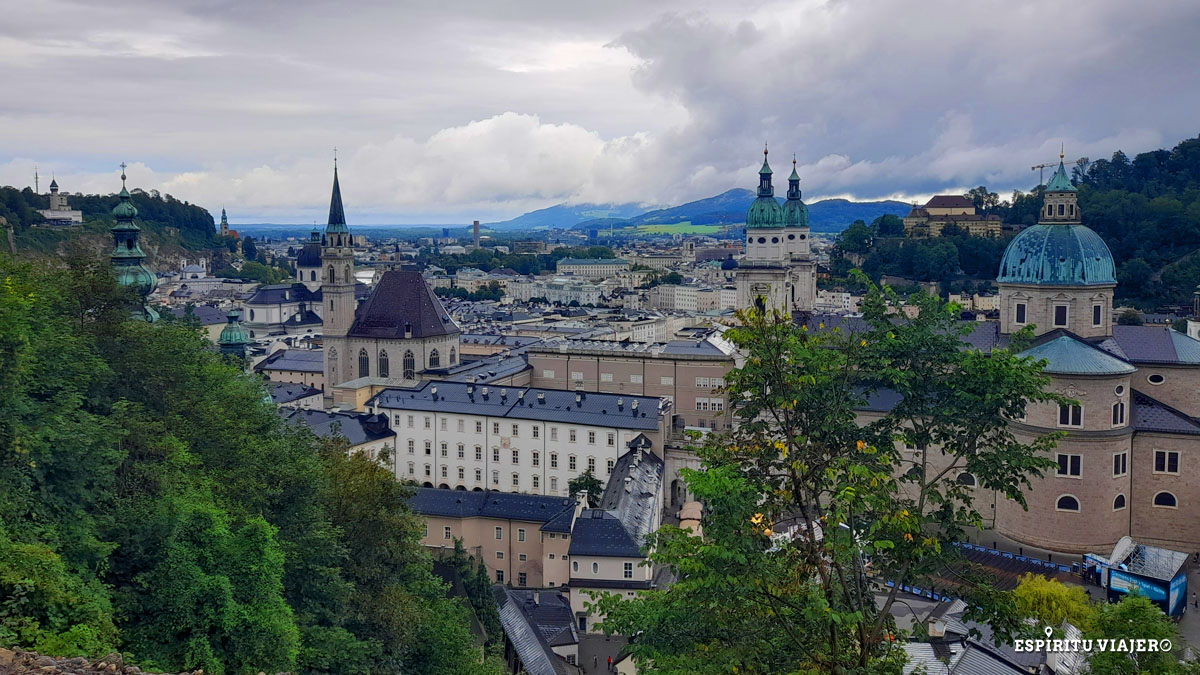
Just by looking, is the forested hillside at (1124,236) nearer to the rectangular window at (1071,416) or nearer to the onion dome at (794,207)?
the onion dome at (794,207)

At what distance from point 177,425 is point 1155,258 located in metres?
123

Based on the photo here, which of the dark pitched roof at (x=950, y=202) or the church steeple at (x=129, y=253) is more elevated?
the dark pitched roof at (x=950, y=202)

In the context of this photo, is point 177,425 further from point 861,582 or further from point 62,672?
point 861,582

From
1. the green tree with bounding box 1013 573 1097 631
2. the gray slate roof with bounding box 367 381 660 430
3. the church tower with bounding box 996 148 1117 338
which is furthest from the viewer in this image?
the gray slate roof with bounding box 367 381 660 430

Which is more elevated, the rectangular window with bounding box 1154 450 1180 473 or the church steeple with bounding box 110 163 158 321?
the church steeple with bounding box 110 163 158 321

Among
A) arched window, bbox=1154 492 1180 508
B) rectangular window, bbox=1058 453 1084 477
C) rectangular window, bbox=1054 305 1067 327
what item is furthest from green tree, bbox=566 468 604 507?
arched window, bbox=1154 492 1180 508

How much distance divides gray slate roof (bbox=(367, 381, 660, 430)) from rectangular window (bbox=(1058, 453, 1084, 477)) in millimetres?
20488

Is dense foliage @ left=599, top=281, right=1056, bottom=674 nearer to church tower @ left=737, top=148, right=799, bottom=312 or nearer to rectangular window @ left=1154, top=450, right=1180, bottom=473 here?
rectangular window @ left=1154, top=450, right=1180, bottom=473

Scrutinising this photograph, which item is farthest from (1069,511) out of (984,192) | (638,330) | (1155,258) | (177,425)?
(984,192)

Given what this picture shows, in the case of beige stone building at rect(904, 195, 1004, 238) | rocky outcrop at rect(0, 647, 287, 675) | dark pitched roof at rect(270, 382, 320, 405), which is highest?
beige stone building at rect(904, 195, 1004, 238)

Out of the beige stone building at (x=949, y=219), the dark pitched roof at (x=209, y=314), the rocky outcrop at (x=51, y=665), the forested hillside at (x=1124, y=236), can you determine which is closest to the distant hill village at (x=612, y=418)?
the rocky outcrop at (x=51, y=665)

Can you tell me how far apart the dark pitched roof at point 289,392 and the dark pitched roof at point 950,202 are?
145297 millimetres

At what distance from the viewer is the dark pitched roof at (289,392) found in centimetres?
6862

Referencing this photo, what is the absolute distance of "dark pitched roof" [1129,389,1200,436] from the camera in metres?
46.0
